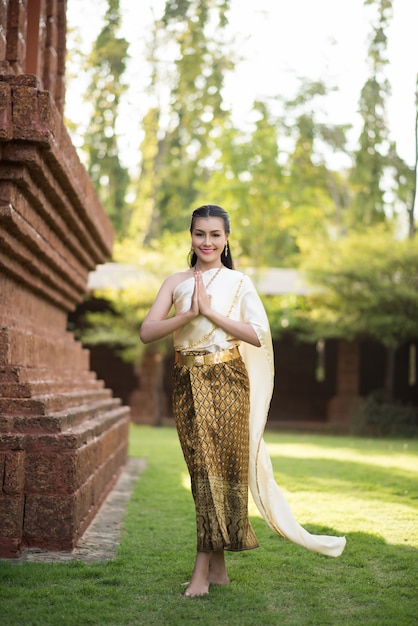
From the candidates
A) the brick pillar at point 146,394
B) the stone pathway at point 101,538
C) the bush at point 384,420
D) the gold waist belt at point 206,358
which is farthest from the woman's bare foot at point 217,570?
the brick pillar at point 146,394

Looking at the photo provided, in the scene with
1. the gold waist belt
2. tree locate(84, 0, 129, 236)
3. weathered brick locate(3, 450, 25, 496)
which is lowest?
weathered brick locate(3, 450, 25, 496)

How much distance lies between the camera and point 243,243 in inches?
1032

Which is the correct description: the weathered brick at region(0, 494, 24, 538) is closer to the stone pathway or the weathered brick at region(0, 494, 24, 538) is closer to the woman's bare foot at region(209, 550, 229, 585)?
the stone pathway

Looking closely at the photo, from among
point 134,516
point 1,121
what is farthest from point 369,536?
point 1,121

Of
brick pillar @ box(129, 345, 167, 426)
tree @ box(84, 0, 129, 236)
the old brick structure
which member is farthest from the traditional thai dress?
brick pillar @ box(129, 345, 167, 426)

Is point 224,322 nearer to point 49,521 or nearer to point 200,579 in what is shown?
point 200,579

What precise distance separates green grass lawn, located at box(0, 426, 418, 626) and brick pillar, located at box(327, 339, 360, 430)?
12.1 metres

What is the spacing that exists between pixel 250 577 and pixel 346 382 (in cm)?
1531

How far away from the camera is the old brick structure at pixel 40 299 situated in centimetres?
399

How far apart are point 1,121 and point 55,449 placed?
1.56 meters

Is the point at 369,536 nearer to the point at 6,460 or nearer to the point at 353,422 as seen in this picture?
the point at 6,460

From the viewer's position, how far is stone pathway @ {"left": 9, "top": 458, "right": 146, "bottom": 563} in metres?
4.03

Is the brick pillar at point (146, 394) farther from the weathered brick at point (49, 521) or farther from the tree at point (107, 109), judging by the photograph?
the weathered brick at point (49, 521)

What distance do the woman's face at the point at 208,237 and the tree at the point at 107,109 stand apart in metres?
11.9
